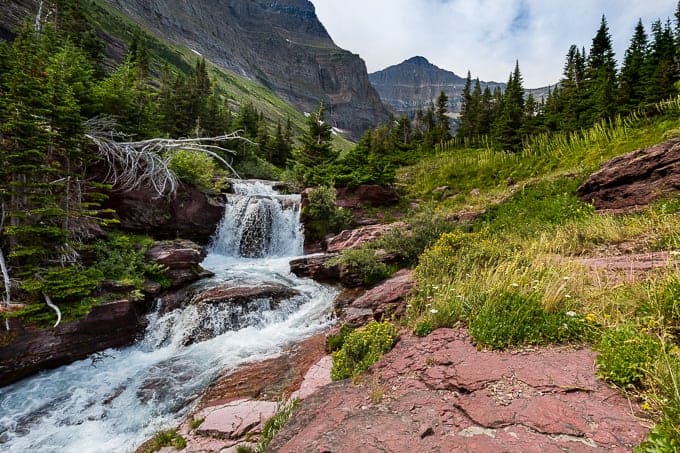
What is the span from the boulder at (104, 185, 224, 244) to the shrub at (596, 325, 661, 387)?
17.2 m

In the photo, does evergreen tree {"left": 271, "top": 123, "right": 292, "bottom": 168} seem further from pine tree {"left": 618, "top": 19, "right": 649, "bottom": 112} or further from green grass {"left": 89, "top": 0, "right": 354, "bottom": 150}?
pine tree {"left": 618, "top": 19, "right": 649, "bottom": 112}

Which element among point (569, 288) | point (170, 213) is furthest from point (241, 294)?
point (569, 288)

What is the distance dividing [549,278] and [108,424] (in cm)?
864

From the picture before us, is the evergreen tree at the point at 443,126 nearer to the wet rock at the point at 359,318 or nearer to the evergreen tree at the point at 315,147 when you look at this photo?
the evergreen tree at the point at 315,147

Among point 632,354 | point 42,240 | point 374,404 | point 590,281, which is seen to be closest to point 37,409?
point 42,240

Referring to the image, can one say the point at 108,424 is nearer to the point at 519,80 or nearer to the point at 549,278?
the point at 549,278

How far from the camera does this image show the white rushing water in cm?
598

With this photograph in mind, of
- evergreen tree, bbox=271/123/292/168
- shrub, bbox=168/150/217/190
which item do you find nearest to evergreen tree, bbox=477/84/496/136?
evergreen tree, bbox=271/123/292/168

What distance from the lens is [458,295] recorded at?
5.74 meters

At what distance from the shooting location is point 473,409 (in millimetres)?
3176

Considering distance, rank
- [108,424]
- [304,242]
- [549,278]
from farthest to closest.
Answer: [304,242], [108,424], [549,278]

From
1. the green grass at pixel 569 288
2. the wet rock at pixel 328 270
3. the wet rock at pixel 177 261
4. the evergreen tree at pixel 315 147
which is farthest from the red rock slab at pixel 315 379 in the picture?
A: the evergreen tree at pixel 315 147

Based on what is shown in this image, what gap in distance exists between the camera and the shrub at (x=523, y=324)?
4.08 meters

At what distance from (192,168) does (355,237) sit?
401 inches
